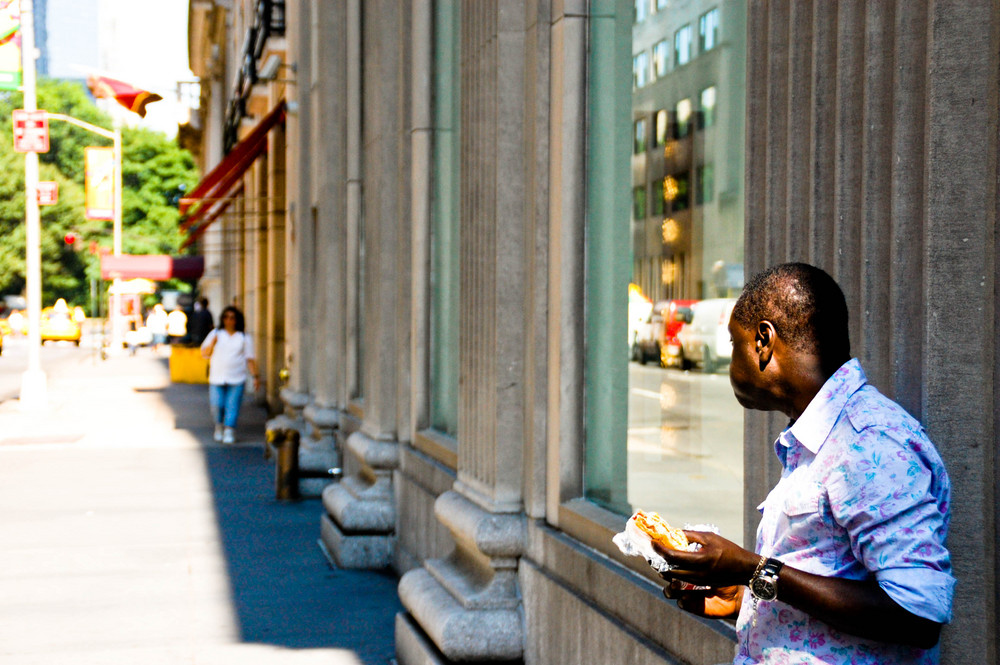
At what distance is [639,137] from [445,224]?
9.39ft

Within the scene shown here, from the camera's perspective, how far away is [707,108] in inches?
174

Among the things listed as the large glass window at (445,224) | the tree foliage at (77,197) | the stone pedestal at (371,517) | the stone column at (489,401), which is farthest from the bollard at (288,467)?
the tree foliage at (77,197)

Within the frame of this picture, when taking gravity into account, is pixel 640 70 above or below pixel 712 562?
above

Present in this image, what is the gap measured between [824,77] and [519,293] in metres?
2.62

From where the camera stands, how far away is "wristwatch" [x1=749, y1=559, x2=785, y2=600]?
Answer: 2084 mm

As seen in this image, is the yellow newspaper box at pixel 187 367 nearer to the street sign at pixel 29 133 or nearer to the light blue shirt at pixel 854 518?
the street sign at pixel 29 133

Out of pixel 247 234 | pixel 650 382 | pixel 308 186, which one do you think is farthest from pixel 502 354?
pixel 247 234

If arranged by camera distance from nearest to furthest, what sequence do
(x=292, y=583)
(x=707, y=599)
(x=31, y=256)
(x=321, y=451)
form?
(x=707, y=599)
(x=292, y=583)
(x=321, y=451)
(x=31, y=256)

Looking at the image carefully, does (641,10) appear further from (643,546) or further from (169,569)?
(169,569)

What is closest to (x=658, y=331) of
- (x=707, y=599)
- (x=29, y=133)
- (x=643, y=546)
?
(x=707, y=599)

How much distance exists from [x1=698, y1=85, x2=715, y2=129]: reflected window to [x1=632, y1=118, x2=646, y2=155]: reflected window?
0.51m

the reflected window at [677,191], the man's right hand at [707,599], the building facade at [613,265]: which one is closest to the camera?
the man's right hand at [707,599]

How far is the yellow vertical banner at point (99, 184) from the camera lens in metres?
43.6

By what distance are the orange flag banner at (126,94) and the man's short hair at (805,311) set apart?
21.9 m
